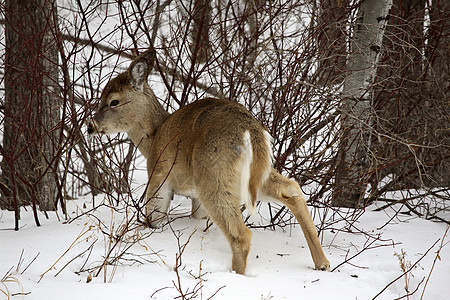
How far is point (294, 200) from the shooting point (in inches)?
170

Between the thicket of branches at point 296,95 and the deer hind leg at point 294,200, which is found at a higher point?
the thicket of branches at point 296,95

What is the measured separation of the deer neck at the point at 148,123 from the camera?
5.50 meters

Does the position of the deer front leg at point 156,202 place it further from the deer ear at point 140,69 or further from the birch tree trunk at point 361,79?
the birch tree trunk at point 361,79

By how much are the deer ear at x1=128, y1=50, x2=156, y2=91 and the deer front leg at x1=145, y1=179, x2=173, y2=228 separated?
1.23 m

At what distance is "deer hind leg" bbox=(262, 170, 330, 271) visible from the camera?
4211mm

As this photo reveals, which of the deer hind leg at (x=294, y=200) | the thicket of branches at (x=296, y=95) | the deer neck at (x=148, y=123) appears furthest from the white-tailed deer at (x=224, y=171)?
the thicket of branches at (x=296, y=95)

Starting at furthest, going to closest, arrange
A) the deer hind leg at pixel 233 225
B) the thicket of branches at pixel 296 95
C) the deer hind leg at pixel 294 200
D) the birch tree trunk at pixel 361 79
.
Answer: the birch tree trunk at pixel 361 79 → the thicket of branches at pixel 296 95 → the deer hind leg at pixel 294 200 → the deer hind leg at pixel 233 225

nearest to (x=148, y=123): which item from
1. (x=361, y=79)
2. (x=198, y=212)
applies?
(x=198, y=212)

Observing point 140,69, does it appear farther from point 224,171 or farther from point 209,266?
point 209,266

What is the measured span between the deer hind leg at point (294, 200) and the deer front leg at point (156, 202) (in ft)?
4.06

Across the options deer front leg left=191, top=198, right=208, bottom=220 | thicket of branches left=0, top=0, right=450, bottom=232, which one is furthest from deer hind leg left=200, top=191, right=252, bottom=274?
deer front leg left=191, top=198, right=208, bottom=220

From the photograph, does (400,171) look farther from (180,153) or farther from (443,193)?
(180,153)

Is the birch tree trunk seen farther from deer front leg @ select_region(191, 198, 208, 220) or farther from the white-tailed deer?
deer front leg @ select_region(191, 198, 208, 220)

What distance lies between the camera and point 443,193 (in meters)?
A: 6.52
